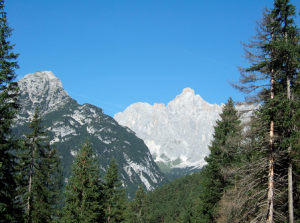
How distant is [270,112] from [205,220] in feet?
59.2

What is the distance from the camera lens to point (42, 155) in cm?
2367

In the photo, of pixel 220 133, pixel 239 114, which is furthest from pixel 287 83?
pixel 220 133

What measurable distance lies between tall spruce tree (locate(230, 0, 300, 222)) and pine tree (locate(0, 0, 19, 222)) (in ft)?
41.0

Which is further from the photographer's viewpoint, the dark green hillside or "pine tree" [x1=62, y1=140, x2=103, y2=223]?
the dark green hillside

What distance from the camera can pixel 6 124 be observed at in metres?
15.5

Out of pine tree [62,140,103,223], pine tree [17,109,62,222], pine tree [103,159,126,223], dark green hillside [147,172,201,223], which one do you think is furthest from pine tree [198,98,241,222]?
dark green hillside [147,172,201,223]

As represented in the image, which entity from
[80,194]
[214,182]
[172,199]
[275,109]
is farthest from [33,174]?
[172,199]

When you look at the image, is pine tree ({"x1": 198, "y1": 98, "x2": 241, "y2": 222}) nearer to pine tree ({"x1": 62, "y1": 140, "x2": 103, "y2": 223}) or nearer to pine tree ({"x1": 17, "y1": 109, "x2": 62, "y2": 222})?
pine tree ({"x1": 62, "y1": 140, "x2": 103, "y2": 223})

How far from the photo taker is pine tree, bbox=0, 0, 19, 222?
15.1 meters

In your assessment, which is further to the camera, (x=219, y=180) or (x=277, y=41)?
(x=219, y=180)

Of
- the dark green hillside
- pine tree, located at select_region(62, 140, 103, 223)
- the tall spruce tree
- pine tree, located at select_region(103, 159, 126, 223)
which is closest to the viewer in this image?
the tall spruce tree

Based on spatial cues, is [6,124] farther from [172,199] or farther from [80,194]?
[172,199]

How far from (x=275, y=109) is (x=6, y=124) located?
14.2m

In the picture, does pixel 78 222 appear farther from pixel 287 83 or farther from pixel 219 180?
pixel 287 83
